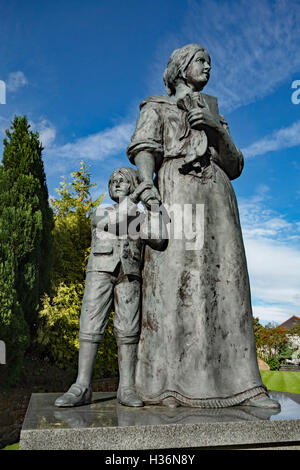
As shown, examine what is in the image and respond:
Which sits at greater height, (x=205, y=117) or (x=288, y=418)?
Result: (x=205, y=117)

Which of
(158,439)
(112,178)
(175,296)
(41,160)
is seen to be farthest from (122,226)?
(41,160)

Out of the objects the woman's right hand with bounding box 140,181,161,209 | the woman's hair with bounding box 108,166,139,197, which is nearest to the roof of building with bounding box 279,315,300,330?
the woman's hair with bounding box 108,166,139,197

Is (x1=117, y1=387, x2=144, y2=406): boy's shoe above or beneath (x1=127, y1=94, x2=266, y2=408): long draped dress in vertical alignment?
beneath

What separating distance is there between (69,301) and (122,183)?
13.2 metres

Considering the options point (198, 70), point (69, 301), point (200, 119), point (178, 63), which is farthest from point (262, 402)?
point (69, 301)

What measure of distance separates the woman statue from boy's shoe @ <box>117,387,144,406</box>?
9 centimetres

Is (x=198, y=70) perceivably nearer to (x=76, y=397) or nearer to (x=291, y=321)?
(x=76, y=397)

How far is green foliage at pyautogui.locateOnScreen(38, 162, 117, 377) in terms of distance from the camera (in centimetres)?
1559

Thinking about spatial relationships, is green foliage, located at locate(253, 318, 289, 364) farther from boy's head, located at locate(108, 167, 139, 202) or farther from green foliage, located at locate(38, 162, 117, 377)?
boy's head, located at locate(108, 167, 139, 202)

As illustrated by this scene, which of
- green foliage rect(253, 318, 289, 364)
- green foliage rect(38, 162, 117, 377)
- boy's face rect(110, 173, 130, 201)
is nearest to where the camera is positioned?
boy's face rect(110, 173, 130, 201)

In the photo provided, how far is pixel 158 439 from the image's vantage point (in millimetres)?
2580

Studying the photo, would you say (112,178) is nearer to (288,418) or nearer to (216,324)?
(216,324)

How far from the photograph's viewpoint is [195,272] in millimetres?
3590
